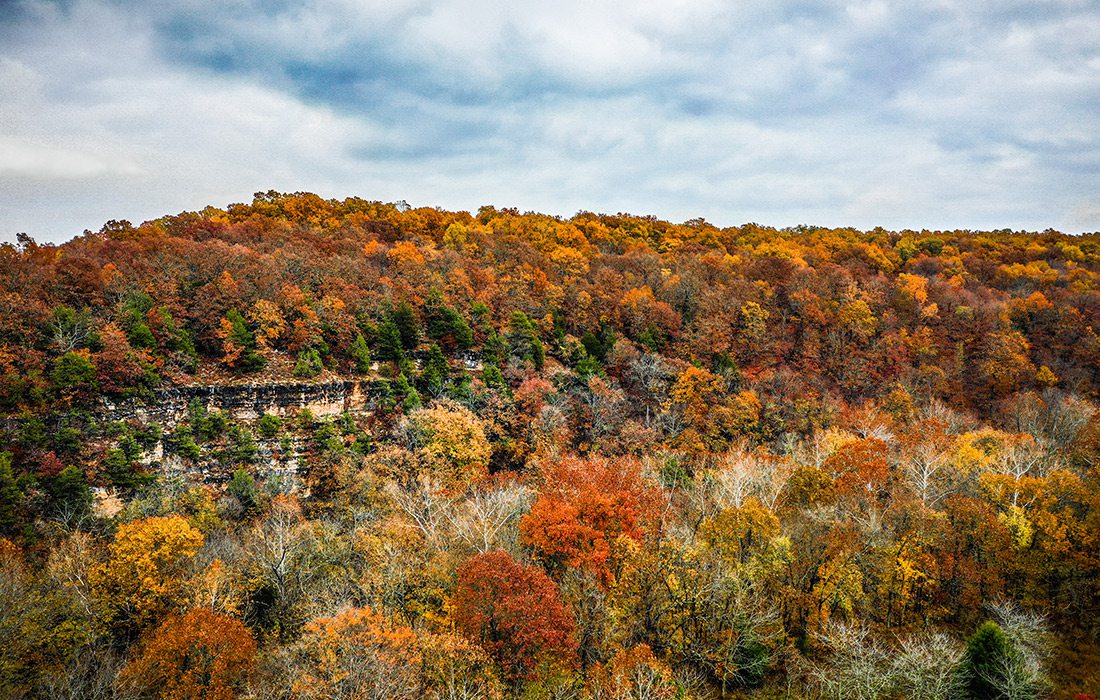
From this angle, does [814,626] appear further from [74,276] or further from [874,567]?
[74,276]

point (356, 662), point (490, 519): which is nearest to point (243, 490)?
point (490, 519)

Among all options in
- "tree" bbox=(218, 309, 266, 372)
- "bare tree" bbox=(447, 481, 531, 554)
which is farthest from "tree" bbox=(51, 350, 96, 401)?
"bare tree" bbox=(447, 481, 531, 554)

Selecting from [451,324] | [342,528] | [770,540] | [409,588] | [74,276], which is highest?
[74,276]

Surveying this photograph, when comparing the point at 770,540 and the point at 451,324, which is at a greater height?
the point at 451,324

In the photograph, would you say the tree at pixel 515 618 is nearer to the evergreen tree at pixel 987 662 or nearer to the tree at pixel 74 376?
the evergreen tree at pixel 987 662

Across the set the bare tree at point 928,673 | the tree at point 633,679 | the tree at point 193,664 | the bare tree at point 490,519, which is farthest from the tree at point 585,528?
the tree at point 193,664

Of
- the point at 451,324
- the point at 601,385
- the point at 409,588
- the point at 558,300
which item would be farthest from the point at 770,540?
the point at 558,300

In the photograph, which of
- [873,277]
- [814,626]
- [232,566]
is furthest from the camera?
[873,277]

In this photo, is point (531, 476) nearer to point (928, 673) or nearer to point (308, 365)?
point (308, 365)
